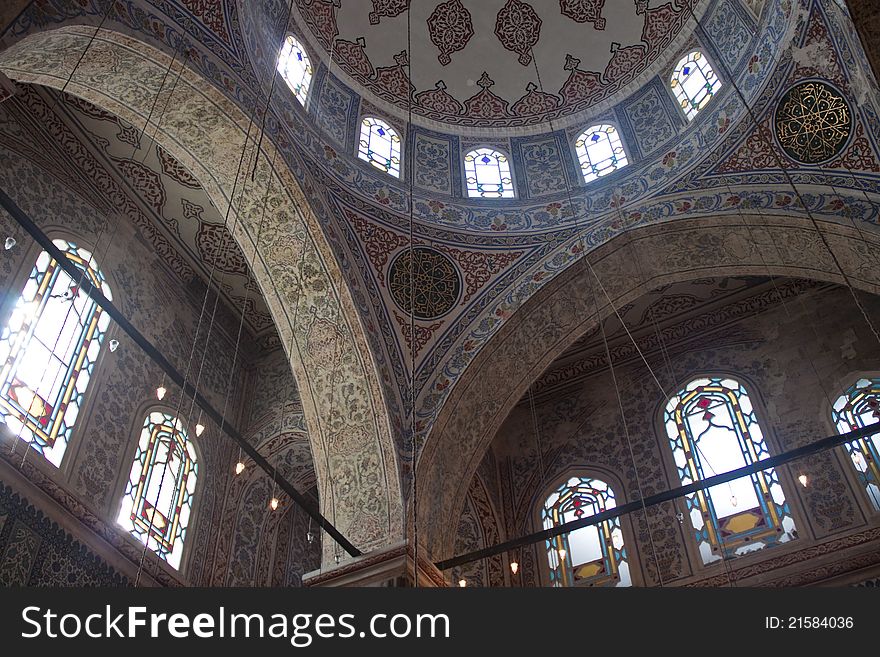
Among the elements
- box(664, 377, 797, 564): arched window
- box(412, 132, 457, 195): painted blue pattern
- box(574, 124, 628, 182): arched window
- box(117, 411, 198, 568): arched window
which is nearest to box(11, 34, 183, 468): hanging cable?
box(117, 411, 198, 568): arched window

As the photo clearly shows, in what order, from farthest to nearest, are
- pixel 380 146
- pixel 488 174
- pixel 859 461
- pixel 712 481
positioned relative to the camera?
pixel 488 174, pixel 380 146, pixel 859 461, pixel 712 481

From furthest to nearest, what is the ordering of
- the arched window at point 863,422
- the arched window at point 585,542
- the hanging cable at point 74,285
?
1. the arched window at point 585,542
2. the arched window at point 863,422
3. the hanging cable at point 74,285

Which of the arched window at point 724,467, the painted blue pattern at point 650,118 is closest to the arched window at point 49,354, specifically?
the painted blue pattern at point 650,118

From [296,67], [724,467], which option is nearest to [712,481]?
[724,467]

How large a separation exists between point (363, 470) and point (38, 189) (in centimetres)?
396

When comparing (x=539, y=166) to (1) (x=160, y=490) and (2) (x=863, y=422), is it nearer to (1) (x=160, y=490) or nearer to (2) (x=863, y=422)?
(2) (x=863, y=422)

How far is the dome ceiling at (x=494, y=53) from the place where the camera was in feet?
30.5

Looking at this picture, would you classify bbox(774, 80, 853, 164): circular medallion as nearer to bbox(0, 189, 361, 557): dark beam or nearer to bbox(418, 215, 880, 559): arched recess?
bbox(418, 215, 880, 559): arched recess

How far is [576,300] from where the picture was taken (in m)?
8.27

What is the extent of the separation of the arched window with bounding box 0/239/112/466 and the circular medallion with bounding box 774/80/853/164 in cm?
609

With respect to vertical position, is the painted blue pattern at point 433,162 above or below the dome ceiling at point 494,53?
below

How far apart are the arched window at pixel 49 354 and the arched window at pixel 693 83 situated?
6.09 metres

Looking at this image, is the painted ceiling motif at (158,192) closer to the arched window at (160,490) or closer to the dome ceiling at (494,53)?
the arched window at (160,490)

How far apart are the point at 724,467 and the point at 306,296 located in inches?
183
